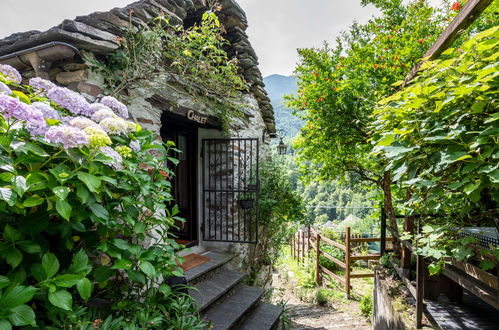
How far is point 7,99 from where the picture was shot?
3.08ft

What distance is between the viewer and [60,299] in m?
0.93

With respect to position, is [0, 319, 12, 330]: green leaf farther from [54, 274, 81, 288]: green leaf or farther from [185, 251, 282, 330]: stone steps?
[185, 251, 282, 330]: stone steps

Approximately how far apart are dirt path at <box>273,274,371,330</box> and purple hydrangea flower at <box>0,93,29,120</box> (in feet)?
12.5

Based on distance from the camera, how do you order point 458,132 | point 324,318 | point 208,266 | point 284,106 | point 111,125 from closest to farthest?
point 458,132, point 111,125, point 208,266, point 324,318, point 284,106

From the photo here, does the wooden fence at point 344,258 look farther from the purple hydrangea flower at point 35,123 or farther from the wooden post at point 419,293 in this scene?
the purple hydrangea flower at point 35,123

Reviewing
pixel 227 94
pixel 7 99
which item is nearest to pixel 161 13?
pixel 227 94

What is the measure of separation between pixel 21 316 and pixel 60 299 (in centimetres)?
11

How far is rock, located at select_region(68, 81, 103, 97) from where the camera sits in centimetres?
190

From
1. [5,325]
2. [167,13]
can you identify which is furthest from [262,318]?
[167,13]

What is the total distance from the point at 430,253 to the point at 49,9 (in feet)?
12.6

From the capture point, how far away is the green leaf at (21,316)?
2.75ft

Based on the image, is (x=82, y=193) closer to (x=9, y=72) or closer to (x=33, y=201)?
(x=33, y=201)

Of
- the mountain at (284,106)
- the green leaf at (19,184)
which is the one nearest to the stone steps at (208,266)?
the green leaf at (19,184)

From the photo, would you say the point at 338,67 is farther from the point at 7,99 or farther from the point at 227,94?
the point at 7,99
